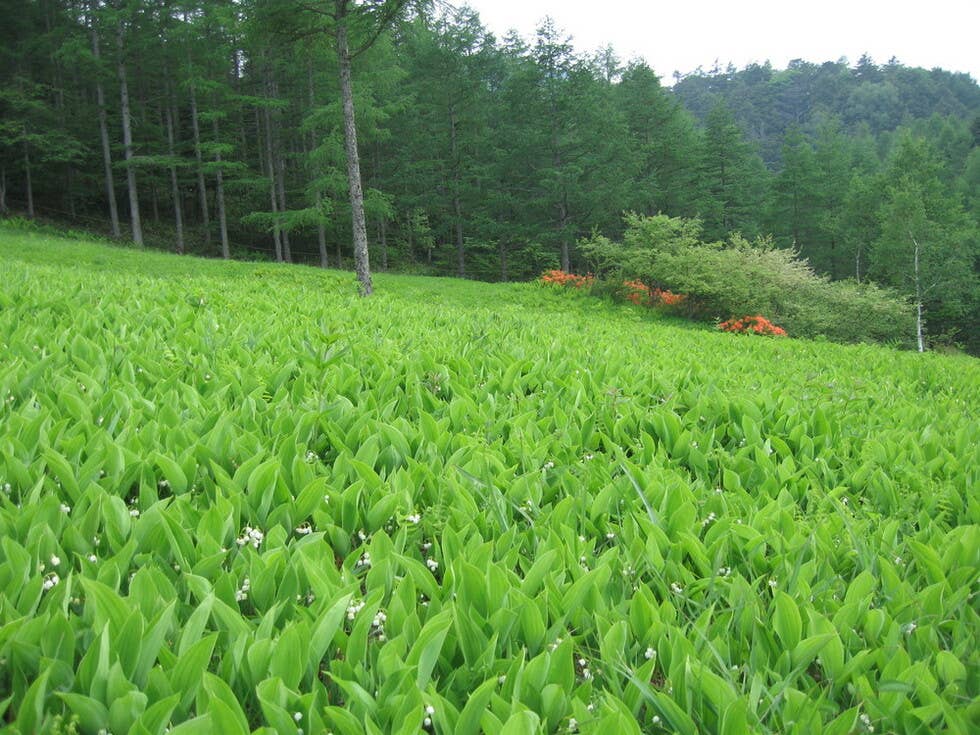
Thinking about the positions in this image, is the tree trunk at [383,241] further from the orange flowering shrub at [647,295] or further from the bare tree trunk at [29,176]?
the bare tree trunk at [29,176]

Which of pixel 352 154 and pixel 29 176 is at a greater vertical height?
pixel 29 176

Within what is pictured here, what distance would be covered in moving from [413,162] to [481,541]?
137 feet

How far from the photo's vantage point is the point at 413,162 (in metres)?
40.6

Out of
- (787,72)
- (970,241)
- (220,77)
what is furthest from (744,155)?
(787,72)

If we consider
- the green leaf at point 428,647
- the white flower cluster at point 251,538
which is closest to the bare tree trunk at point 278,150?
the white flower cluster at point 251,538

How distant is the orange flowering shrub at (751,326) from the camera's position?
18.6 metres

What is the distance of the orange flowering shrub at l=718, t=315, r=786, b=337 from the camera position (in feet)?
61.1

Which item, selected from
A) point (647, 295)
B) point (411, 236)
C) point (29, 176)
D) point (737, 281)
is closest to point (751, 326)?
point (737, 281)

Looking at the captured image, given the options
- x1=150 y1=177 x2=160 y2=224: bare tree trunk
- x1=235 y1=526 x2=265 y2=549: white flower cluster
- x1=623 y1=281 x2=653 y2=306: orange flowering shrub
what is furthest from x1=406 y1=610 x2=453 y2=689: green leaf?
x1=150 y1=177 x2=160 y2=224: bare tree trunk

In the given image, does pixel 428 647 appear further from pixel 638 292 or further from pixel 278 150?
pixel 278 150

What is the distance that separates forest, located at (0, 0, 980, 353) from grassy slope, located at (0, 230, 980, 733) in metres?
24.3

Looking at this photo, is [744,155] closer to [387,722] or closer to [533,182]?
[533,182]

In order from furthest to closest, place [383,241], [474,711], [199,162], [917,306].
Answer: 1. [383,241]
2. [917,306]
3. [199,162]
4. [474,711]

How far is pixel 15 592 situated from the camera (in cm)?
138
